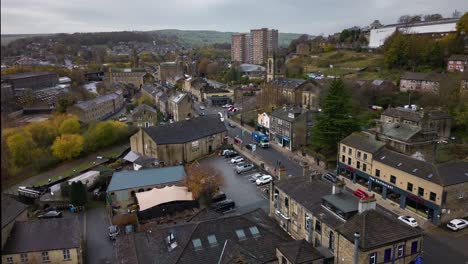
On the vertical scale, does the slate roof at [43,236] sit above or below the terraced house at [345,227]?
below

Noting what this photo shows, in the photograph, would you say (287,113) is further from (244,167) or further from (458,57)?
(458,57)

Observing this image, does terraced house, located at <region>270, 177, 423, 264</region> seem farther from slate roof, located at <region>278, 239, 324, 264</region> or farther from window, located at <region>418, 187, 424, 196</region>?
window, located at <region>418, 187, 424, 196</region>

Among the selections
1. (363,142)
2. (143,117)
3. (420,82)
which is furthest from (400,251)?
(420,82)

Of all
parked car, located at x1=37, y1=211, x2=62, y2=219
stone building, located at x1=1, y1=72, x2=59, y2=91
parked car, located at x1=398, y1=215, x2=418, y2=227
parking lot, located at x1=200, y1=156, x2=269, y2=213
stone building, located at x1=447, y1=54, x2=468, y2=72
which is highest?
stone building, located at x1=447, y1=54, x2=468, y2=72

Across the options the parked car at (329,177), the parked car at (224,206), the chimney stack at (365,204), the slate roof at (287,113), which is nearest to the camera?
the chimney stack at (365,204)

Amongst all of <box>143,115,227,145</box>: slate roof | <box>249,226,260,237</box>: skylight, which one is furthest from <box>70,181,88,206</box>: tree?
<box>249,226,260,237</box>: skylight

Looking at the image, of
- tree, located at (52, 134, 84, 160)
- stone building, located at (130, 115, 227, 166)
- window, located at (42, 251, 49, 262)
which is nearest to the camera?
window, located at (42, 251, 49, 262)

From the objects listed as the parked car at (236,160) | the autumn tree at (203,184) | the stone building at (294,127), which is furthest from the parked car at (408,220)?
the stone building at (294,127)

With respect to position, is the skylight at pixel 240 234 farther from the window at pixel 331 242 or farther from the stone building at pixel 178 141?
the stone building at pixel 178 141
